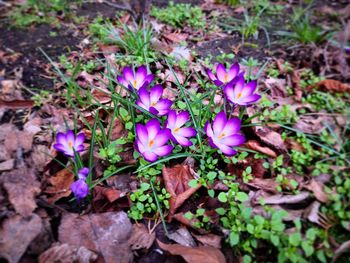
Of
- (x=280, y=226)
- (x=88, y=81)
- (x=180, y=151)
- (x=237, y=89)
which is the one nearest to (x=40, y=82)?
(x=88, y=81)

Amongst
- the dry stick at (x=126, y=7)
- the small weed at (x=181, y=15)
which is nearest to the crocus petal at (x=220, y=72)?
the small weed at (x=181, y=15)

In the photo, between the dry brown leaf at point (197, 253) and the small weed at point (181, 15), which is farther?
the small weed at point (181, 15)

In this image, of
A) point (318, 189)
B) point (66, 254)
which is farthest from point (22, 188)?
point (318, 189)

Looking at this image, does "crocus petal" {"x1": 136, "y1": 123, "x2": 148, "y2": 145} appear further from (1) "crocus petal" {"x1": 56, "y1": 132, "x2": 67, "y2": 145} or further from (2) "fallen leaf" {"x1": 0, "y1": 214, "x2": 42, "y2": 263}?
(2) "fallen leaf" {"x1": 0, "y1": 214, "x2": 42, "y2": 263}

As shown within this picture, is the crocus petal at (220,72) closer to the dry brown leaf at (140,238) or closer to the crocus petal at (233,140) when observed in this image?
the crocus petal at (233,140)

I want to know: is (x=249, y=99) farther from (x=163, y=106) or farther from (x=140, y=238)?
(x=140, y=238)

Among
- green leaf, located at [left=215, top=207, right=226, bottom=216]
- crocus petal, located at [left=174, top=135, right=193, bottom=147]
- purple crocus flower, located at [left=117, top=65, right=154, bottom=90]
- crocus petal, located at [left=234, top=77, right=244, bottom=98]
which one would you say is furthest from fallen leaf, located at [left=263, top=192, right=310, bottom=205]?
purple crocus flower, located at [left=117, top=65, right=154, bottom=90]

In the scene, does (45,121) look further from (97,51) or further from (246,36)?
(246,36)
